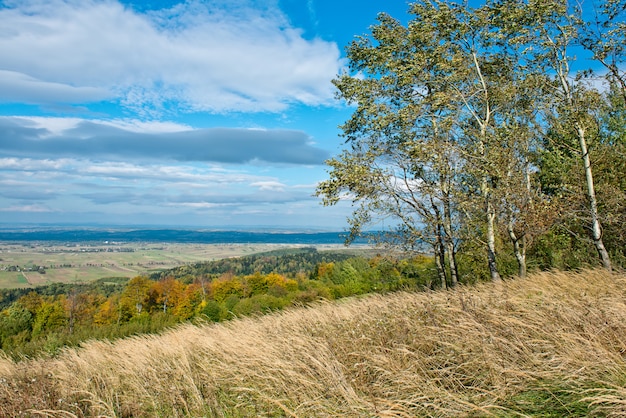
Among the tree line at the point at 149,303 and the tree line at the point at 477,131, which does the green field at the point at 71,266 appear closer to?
the tree line at the point at 149,303

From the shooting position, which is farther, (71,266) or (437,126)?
(71,266)

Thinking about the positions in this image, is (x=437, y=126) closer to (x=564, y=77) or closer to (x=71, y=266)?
(x=564, y=77)

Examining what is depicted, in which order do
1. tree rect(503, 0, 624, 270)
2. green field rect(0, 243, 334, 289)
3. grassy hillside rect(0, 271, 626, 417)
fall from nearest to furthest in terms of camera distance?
grassy hillside rect(0, 271, 626, 417), tree rect(503, 0, 624, 270), green field rect(0, 243, 334, 289)

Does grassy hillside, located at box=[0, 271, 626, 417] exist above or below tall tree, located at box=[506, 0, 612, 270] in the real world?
below

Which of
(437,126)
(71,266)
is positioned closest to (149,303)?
(437,126)

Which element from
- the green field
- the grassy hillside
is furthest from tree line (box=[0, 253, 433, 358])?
the green field

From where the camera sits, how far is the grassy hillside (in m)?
3.68

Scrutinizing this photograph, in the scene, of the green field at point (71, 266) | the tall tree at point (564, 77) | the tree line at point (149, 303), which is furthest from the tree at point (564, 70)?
the green field at point (71, 266)

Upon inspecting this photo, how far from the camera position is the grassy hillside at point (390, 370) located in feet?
12.1

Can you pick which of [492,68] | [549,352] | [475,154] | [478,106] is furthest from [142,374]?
[492,68]

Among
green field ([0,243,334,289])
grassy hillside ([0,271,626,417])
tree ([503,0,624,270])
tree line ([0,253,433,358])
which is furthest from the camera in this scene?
green field ([0,243,334,289])

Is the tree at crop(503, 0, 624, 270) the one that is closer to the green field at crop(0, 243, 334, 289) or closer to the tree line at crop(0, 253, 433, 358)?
the tree line at crop(0, 253, 433, 358)

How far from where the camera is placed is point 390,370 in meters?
4.68

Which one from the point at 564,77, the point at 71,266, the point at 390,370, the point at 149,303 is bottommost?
the point at 71,266
